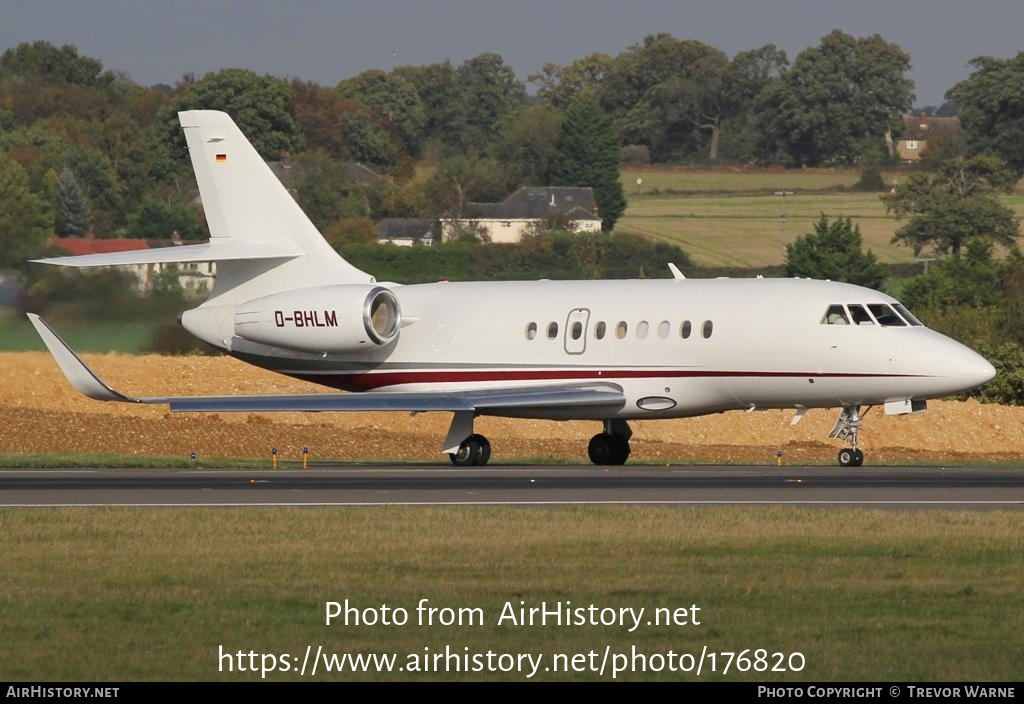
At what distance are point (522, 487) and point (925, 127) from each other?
158 meters

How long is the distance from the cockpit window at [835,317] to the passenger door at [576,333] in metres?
4.53

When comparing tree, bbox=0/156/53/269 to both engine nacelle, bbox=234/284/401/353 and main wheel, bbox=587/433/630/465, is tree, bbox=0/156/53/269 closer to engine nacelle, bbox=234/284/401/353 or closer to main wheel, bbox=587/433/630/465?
engine nacelle, bbox=234/284/401/353

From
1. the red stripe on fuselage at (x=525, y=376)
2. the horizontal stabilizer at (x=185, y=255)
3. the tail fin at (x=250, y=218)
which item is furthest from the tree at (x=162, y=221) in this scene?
the red stripe on fuselage at (x=525, y=376)

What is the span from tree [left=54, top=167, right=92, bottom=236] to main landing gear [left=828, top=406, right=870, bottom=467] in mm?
62316

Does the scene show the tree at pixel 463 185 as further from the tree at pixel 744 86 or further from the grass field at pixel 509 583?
the grass field at pixel 509 583

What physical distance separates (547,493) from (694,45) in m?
155

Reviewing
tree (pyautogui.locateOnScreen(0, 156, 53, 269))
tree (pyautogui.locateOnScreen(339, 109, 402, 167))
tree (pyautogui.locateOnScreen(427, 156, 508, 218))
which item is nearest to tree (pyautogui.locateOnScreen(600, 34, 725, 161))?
tree (pyautogui.locateOnScreen(339, 109, 402, 167))

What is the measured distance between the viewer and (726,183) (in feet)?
429

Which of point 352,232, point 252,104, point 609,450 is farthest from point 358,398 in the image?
point 252,104

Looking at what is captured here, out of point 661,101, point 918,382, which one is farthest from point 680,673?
point 661,101

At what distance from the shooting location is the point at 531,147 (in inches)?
4936

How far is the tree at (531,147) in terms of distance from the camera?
4840 inches

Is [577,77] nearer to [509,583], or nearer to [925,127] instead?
[925,127]
